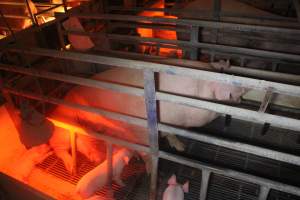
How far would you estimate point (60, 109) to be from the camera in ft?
12.3

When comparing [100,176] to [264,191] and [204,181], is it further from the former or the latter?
[264,191]

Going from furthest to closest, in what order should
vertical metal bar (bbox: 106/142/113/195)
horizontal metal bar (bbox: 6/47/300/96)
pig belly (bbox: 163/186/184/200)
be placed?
vertical metal bar (bbox: 106/142/113/195) → pig belly (bbox: 163/186/184/200) → horizontal metal bar (bbox: 6/47/300/96)

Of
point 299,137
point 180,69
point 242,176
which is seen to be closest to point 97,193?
point 242,176

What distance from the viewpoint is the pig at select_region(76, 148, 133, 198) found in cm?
297

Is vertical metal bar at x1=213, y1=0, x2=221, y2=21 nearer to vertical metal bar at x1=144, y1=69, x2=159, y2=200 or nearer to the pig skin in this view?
the pig skin

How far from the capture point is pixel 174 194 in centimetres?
291

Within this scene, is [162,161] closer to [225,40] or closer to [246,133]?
[246,133]

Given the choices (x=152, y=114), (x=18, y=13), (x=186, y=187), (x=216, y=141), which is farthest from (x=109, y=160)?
(x=18, y=13)

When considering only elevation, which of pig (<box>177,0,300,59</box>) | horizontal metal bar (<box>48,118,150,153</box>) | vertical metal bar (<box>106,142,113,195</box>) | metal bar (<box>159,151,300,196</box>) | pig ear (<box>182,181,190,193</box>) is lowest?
pig ear (<box>182,181,190,193</box>)

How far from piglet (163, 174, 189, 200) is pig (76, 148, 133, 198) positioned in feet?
A: 1.99

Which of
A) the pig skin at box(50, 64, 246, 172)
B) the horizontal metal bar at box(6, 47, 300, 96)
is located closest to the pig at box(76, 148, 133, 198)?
the pig skin at box(50, 64, 246, 172)

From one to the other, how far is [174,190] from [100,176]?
88 cm

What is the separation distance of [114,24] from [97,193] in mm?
3136

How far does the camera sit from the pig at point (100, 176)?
297 cm
